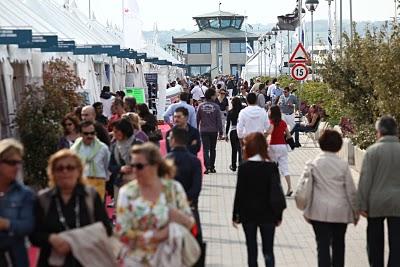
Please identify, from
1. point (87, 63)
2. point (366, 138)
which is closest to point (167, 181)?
point (366, 138)

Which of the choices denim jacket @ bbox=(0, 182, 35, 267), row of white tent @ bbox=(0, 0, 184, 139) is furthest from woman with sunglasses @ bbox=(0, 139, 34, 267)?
row of white tent @ bbox=(0, 0, 184, 139)

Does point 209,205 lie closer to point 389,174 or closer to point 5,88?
point 5,88

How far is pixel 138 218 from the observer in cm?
726

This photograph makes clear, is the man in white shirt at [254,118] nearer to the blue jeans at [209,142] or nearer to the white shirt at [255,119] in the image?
the white shirt at [255,119]

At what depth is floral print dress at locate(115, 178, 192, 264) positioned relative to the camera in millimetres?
7254

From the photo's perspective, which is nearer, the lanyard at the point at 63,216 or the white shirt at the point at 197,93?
the lanyard at the point at 63,216

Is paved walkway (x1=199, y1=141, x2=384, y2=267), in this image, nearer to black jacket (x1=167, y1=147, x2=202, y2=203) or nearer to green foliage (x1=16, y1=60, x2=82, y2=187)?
black jacket (x1=167, y1=147, x2=202, y2=203)

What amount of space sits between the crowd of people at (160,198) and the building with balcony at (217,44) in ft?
432

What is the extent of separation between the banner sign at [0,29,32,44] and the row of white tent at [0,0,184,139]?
92cm

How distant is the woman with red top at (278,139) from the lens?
16812 millimetres

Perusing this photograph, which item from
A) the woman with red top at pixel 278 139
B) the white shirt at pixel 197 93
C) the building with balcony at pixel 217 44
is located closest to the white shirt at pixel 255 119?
the woman with red top at pixel 278 139

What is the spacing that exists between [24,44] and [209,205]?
4.00 meters

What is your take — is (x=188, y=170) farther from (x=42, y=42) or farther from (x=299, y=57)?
(x=299, y=57)

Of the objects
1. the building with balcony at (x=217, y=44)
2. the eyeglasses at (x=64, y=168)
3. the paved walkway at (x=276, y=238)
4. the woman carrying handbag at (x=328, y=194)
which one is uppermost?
the building with balcony at (x=217, y=44)
